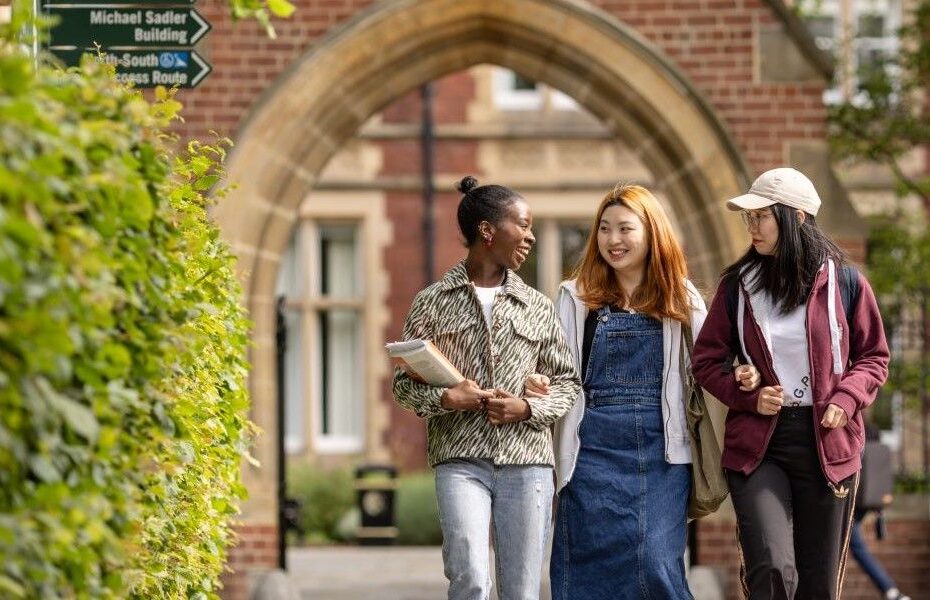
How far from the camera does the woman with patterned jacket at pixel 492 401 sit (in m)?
5.52

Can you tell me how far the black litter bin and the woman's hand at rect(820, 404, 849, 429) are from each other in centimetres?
1240

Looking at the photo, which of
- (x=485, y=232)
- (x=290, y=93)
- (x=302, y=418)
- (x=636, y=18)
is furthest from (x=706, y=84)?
(x=302, y=418)

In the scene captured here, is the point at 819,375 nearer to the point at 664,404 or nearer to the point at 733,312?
the point at 733,312

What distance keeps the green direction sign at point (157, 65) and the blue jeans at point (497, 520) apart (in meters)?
2.16

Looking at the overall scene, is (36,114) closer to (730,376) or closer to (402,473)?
(730,376)

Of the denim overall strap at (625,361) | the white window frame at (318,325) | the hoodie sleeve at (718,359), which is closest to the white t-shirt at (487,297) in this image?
the denim overall strap at (625,361)

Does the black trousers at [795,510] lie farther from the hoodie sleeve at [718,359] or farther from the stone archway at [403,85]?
the stone archway at [403,85]

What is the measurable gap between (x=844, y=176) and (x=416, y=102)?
483cm

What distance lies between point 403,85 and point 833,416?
19.4ft

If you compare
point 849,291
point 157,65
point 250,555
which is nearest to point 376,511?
point 250,555

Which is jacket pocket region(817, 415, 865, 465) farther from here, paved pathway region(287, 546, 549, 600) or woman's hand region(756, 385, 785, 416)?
paved pathway region(287, 546, 549, 600)

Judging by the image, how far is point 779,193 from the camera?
586 cm

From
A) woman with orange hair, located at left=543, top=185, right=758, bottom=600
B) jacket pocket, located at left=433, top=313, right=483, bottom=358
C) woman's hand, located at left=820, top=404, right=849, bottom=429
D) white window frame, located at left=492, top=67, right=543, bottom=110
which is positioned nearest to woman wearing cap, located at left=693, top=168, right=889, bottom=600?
woman's hand, located at left=820, top=404, right=849, bottom=429

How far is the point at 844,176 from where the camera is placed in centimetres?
1981
